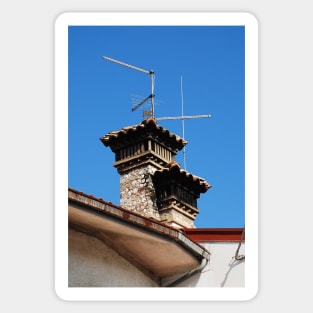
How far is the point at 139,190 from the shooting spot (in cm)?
1220

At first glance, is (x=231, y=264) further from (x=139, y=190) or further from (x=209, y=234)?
(x=139, y=190)

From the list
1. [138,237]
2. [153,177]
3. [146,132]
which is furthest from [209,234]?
[153,177]

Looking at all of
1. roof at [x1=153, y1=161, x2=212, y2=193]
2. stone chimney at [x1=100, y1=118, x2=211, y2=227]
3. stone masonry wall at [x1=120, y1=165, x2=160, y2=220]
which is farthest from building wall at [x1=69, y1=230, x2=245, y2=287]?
stone masonry wall at [x1=120, y1=165, x2=160, y2=220]

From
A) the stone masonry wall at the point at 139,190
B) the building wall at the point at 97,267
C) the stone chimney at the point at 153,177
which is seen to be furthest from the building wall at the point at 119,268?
the stone masonry wall at the point at 139,190

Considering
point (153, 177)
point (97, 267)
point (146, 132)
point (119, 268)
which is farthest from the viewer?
point (153, 177)

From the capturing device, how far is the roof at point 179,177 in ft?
35.0

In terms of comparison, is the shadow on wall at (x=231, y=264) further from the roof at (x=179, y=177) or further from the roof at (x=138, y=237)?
the roof at (x=179, y=177)

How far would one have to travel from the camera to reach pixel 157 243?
5750 millimetres

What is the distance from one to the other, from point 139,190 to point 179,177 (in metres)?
0.95

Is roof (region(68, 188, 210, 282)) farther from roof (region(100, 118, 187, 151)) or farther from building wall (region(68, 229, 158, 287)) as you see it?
roof (region(100, 118, 187, 151))
